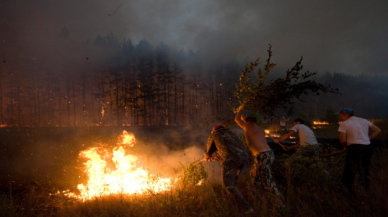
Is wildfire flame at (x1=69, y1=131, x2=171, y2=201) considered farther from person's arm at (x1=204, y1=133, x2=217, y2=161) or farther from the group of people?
the group of people

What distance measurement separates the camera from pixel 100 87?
41656 millimetres

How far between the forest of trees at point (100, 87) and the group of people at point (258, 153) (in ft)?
124

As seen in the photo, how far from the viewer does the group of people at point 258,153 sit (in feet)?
12.1

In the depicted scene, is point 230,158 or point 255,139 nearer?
point 230,158

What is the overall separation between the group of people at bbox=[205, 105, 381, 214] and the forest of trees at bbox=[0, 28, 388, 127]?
124 ft

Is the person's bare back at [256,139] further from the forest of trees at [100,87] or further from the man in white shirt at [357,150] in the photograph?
the forest of trees at [100,87]

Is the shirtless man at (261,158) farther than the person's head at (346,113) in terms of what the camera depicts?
No

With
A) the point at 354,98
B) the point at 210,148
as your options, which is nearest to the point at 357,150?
the point at 210,148

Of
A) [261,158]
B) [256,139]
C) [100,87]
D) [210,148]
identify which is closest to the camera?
[261,158]

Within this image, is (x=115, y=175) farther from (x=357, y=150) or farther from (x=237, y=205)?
(x=357, y=150)

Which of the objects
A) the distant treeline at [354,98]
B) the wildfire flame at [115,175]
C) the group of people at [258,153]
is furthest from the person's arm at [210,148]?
the distant treeline at [354,98]

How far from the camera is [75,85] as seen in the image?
42.8m

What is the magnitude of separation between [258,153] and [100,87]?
44093 mm

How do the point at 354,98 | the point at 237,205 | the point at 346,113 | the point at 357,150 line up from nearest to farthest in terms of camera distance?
1. the point at 237,205
2. the point at 357,150
3. the point at 346,113
4. the point at 354,98
